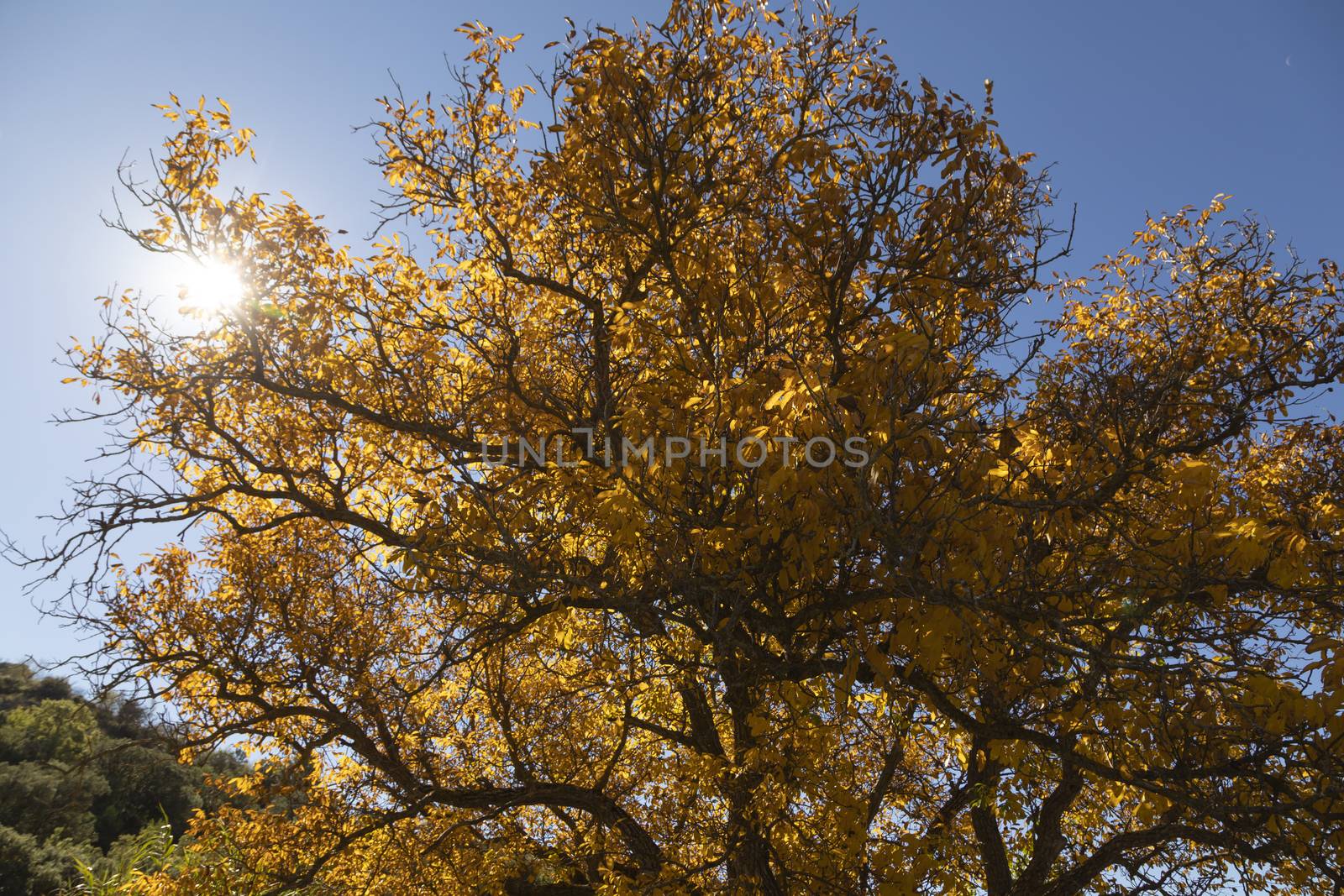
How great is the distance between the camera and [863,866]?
6.73 metres

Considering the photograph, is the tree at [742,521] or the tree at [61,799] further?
the tree at [61,799]

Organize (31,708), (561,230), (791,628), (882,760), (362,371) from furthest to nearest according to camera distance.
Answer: (31,708) < (882,760) < (362,371) < (561,230) < (791,628)

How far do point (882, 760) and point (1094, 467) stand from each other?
545 cm

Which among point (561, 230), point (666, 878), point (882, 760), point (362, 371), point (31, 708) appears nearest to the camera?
point (666, 878)

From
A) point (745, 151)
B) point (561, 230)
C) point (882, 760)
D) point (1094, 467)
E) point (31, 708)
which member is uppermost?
point (745, 151)

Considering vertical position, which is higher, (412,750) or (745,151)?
(745,151)

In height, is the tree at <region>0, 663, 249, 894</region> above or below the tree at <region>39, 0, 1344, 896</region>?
below

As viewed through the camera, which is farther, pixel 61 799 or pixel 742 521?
pixel 61 799

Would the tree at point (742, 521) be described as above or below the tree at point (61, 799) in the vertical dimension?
above

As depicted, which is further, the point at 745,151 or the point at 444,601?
the point at 444,601

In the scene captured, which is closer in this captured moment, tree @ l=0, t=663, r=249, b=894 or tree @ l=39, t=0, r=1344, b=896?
tree @ l=39, t=0, r=1344, b=896

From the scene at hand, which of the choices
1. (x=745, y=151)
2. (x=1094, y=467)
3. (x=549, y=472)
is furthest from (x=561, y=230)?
(x=1094, y=467)

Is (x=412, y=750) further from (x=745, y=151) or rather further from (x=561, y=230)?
(x=745, y=151)

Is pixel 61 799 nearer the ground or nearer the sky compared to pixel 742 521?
nearer the ground
